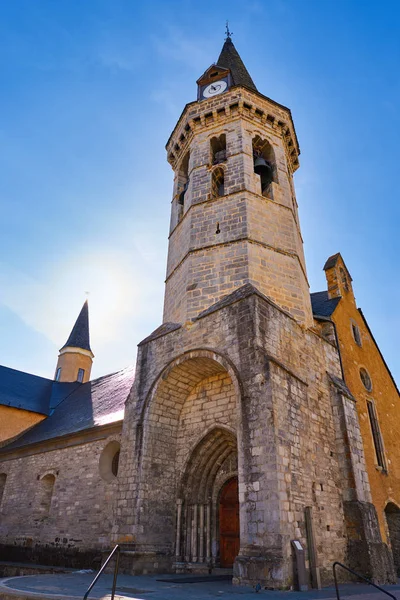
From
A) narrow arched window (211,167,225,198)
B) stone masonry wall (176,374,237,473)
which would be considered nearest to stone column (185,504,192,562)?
stone masonry wall (176,374,237,473)

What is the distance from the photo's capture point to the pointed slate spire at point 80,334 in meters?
29.1

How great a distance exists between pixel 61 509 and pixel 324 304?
35.6 ft

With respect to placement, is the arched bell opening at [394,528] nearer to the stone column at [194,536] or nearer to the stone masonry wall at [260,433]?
the stone masonry wall at [260,433]

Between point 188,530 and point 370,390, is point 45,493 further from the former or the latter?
point 370,390

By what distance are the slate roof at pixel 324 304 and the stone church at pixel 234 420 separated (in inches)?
3.1

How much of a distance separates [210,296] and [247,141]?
5866mm

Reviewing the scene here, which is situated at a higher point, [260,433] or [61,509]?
[260,433]

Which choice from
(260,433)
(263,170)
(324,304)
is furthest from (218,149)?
(260,433)

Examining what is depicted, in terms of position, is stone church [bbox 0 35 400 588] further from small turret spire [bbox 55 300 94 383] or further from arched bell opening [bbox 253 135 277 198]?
small turret spire [bbox 55 300 94 383]

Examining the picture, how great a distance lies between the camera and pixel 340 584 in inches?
301

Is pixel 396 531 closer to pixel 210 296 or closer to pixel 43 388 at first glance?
pixel 210 296

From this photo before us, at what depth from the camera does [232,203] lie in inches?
460

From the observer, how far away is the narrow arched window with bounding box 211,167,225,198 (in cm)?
1285

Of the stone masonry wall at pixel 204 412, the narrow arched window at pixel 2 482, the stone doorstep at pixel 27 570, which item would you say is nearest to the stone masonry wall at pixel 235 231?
the stone masonry wall at pixel 204 412
